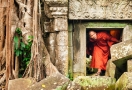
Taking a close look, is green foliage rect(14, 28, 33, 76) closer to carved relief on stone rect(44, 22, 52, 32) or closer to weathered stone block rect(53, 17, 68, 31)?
carved relief on stone rect(44, 22, 52, 32)

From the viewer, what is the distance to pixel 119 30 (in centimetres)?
793

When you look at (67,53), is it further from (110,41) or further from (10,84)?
(10,84)

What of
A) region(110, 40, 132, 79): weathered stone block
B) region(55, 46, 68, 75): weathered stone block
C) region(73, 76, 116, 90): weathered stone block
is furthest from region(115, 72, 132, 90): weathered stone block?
region(55, 46, 68, 75): weathered stone block

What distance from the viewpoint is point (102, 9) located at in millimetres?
7512

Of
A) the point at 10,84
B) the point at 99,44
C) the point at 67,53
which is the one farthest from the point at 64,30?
the point at 10,84

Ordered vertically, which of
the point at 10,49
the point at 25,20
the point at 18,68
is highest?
the point at 25,20

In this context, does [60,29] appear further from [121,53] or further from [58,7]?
[121,53]

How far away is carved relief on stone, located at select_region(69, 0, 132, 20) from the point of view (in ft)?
24.6

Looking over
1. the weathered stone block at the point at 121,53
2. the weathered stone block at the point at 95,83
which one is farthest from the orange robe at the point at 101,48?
the weathered stone block at the point at 95,83

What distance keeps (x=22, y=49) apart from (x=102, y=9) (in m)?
1.88

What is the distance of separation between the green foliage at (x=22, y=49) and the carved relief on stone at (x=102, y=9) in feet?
3.72

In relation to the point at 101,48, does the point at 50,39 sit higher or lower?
higher

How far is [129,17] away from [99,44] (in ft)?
3.04

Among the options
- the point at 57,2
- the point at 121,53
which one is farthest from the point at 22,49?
the point at 121,53
